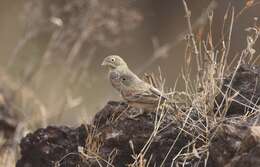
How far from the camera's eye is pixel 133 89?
6.12m

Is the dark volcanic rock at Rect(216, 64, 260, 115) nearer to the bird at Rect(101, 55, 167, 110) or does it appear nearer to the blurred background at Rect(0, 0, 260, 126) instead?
the bird at Rect(101, 55, 167, 110)

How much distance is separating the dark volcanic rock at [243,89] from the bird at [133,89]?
16.6 inches

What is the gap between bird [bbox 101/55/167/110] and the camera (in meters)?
6.04

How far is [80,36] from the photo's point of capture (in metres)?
10.8

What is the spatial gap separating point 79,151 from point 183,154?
79 cm

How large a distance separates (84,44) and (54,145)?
6707 millimetres

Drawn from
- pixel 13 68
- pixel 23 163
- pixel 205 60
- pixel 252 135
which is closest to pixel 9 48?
pixel 13 68

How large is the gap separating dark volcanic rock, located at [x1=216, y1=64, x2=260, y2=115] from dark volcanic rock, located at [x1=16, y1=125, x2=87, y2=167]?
1094 millimetres

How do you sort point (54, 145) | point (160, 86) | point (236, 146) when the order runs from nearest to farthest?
point (236, 146), point (160, 86), point (54, 145)

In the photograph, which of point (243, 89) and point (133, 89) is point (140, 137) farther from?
point (243, 89)

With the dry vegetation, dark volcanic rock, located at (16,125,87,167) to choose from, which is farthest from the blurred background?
dark volcanic rock, located at (16,125,87,167)

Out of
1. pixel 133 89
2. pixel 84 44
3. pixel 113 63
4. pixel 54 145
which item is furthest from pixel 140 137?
pixel 84 44

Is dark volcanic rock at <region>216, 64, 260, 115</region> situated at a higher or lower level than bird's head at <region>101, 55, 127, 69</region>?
lower

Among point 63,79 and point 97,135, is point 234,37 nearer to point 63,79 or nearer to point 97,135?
point 63,79
